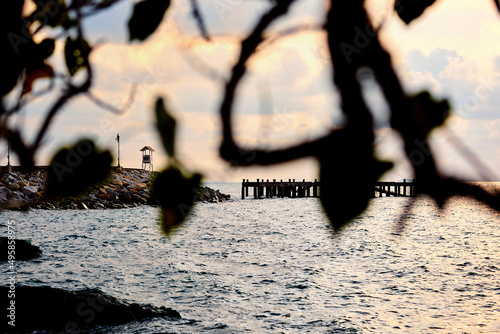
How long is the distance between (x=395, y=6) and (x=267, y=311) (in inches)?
853

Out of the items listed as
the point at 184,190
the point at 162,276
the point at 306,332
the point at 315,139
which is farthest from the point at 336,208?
the point at 162,276

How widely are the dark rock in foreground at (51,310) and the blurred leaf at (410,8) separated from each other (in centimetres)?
1549

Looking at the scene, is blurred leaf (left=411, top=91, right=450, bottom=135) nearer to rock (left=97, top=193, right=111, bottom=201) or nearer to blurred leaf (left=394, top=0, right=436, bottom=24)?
blurred leaf (left=394, top=0, right=436, bottom=24)

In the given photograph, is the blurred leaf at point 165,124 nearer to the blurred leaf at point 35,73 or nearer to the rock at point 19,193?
the blurred leaf at point 35,73

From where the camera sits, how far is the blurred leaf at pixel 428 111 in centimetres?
62

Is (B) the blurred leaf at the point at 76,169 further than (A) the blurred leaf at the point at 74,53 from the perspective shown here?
No

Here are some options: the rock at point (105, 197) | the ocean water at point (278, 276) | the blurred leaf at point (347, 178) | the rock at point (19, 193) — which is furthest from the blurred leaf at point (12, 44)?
the rock at point (105, 197)

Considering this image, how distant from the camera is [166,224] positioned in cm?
80

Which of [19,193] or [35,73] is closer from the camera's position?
[35,73]

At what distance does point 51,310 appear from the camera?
1554 centimetres

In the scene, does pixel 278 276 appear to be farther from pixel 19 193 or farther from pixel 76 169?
pixel 76 169

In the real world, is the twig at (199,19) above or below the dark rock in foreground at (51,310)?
above

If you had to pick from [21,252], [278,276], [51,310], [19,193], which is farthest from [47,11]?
[19,193]

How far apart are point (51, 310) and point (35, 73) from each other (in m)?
16.6
